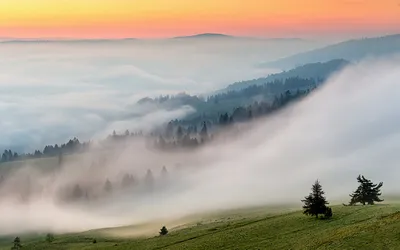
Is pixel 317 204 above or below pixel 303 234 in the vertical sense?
above

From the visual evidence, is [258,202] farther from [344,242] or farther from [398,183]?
[344,242]

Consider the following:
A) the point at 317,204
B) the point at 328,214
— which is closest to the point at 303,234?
the point at 317,204

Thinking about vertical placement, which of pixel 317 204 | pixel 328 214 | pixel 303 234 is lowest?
pixel 303 234

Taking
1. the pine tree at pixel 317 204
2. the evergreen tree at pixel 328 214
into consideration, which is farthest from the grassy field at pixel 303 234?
the pine tree at pixel 317 204

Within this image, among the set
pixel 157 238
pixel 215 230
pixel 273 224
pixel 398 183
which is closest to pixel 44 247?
pixel 157 238

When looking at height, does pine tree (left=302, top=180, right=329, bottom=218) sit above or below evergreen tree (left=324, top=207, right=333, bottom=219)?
above

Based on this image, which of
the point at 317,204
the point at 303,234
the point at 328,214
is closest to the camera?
the point at 303,234

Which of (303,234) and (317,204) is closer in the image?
(303,234)

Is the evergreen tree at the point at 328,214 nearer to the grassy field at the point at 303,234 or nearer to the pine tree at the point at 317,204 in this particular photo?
the pine tree at the point at 317,204

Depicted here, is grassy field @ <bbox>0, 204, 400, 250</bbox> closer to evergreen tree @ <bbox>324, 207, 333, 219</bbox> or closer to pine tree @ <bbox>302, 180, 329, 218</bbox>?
evergreen tree @ <bbox>324, 207, 333, 219</bbox>

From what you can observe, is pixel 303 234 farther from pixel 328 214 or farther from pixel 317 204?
pixel 328 214

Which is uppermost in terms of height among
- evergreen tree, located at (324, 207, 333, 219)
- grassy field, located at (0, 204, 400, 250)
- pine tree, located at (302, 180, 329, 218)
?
pine tree, located at (302, 180, 329, 218)

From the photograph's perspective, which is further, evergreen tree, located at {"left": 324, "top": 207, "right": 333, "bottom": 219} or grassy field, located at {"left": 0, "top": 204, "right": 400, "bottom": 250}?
evergreen tree, located at {"left": 324, "top": 207, "right": 333, "bottom": 219}

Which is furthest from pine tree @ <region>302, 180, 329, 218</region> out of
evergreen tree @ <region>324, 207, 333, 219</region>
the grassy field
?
the grassy field
